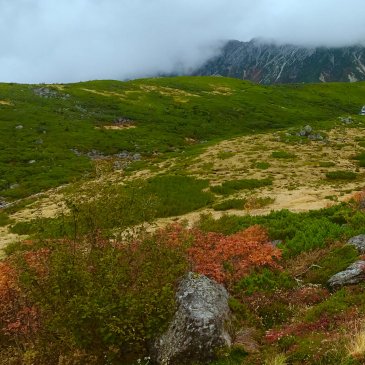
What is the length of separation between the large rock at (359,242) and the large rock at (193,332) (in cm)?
843

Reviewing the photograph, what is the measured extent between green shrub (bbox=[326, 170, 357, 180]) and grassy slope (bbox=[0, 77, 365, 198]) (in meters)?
31.0

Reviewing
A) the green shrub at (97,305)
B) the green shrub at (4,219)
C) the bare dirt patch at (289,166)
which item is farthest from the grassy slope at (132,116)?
the green shrub at (97,305)

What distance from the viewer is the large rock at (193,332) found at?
1276 cm

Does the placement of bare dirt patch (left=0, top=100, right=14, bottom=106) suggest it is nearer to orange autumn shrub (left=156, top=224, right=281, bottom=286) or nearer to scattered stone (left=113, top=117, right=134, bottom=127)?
scattered stone (left=113, top=117, right=134, bottom=127)

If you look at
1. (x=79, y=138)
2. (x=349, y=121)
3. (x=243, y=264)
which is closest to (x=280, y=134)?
(x=349, y=121)

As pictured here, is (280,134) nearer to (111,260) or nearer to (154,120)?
(154,120)

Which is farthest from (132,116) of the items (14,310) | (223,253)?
(14,310)

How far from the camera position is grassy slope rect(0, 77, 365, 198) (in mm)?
64312

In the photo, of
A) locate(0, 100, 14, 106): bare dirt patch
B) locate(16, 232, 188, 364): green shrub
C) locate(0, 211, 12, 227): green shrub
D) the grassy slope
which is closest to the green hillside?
locate(16, 232, 188, 364): green shrub

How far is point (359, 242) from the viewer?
20156mm

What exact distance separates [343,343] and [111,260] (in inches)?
273

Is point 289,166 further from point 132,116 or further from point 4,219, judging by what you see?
point 132,116

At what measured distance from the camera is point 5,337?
14875 mm

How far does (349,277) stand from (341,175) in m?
27.5
